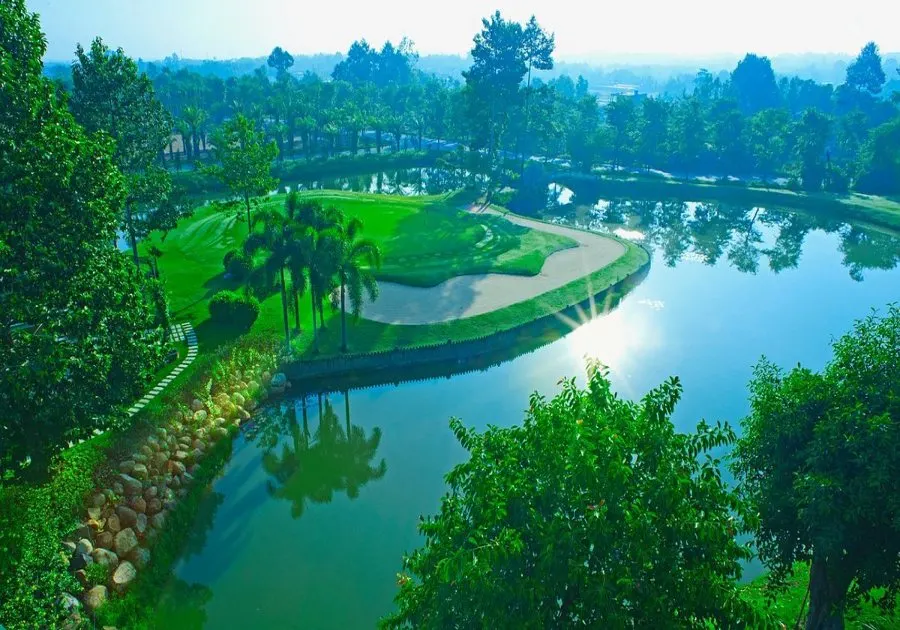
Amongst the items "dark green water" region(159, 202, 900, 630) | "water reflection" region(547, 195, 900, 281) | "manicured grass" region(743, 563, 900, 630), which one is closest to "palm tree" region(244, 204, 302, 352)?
"dark green water" region(159, 202, 900, 630)

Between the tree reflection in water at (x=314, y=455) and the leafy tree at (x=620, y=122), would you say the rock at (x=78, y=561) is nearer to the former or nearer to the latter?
the tree reflection in water at (x=314, y=455)

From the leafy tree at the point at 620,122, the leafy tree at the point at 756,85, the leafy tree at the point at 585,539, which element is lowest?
the leafy tree at the point at 585,539

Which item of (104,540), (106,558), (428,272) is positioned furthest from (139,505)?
(428,272)

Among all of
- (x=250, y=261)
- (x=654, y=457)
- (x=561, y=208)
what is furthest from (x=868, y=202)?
(x=654, y=457)

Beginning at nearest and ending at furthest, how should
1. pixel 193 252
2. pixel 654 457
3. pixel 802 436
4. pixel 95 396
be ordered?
pixel 654 457
pixel 802 436
pixel 95 396
pixel 193 252

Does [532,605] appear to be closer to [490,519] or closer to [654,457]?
[490,519]

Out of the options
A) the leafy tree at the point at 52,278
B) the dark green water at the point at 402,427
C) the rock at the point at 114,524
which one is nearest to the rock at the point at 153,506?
the rock at the point at 114,524
